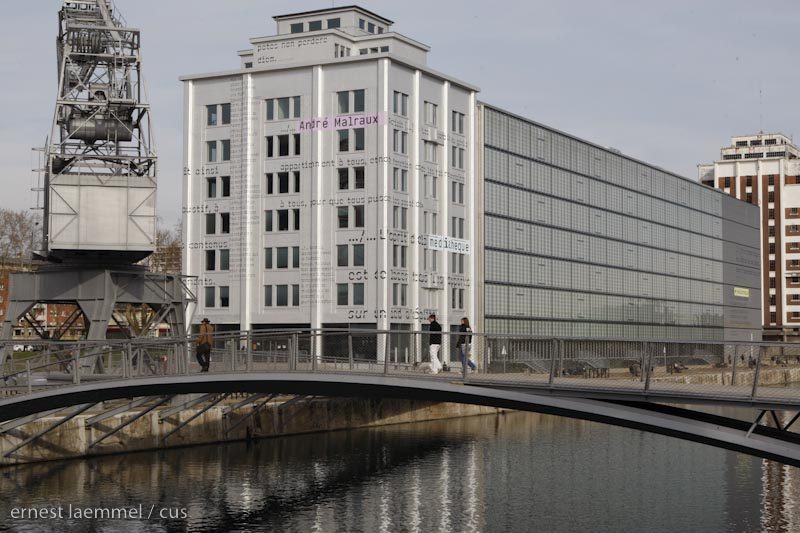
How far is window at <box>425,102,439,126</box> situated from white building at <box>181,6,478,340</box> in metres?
0.07

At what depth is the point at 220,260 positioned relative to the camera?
80688mm

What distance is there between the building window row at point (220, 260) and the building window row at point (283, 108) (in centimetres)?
970

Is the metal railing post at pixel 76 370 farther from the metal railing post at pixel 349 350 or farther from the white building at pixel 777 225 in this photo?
the white building at pixel 777 225

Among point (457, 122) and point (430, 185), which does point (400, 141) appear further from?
point (457, 122)

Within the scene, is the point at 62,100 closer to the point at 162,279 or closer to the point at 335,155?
the point at 162,279

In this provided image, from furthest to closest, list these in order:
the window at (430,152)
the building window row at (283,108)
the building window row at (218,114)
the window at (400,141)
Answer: the building window row at (218,114) → the window at (430,152) → the building window row at (283,108) → the window at (400,141)

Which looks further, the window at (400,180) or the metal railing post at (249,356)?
the window at (400,180)

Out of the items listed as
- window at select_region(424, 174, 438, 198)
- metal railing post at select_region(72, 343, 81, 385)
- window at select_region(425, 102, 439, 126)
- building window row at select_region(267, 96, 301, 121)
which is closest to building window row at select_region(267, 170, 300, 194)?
building window row at select_region(267, 96, 301, 121)

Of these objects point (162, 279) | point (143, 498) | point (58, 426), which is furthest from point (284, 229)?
point (143, 498)

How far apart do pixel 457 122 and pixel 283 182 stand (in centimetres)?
1307

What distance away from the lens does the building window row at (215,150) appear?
263 feet

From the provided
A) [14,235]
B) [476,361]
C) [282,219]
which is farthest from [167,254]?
[476,361]

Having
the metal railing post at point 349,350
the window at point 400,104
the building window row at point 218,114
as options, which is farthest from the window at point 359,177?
the metal railing post at point 349,350

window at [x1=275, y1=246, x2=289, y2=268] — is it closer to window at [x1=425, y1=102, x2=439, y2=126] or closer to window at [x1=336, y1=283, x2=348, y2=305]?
window at [x1=336, y1=283, x2=348, y2=305]
